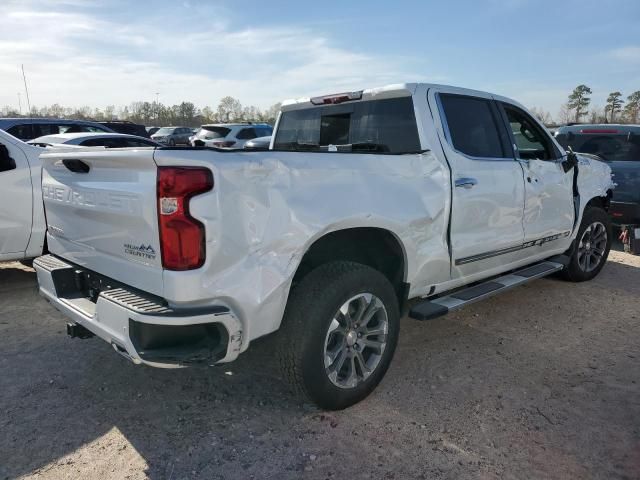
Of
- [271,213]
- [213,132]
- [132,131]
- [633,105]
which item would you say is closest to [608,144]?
[271,213]

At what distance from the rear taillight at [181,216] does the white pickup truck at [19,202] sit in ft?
11.3

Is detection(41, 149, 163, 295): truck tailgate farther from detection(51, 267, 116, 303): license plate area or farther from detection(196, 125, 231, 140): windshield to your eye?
detection(196, 125, 231, 140): windshield

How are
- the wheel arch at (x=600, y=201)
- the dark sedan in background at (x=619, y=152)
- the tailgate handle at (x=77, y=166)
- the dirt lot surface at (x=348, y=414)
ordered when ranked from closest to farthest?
the dirt lot surface at (x=348, y=414) < the tailgate handle at (x=77, y=166) < the wheel arch at (x=600, y=201) < the dark sedan in background at (x=619, y=152)

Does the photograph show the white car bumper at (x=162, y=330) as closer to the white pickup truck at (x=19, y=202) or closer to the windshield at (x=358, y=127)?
the windshield at (x=358, y=127)

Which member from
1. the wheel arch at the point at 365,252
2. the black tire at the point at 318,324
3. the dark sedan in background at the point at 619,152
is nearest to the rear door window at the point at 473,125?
the wheel arch at the point at 365,252

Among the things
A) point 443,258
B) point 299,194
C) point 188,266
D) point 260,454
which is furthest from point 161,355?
point 443,258

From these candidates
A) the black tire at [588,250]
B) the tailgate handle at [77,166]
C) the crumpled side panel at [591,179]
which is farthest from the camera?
the black tire at [588,250]

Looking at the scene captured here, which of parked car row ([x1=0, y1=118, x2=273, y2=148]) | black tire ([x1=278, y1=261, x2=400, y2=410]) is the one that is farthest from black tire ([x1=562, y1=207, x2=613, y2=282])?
parked car row ([x1=0, y1=118, x2=273, y2=148])

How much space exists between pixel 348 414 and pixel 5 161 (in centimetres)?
418

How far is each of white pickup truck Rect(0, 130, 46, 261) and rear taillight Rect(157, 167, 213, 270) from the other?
3.45 m

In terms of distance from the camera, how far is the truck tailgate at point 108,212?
2.37 metres

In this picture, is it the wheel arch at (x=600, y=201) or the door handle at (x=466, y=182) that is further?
the wheel arch at (x=600, y=201)

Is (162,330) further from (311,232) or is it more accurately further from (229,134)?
(229,134)

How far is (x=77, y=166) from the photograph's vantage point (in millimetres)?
2885
